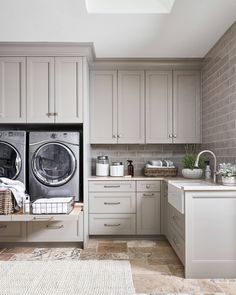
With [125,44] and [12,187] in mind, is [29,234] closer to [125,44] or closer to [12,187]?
[12,187]

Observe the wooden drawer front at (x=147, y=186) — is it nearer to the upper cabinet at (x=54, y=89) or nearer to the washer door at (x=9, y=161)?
the upper cabinet at (x=54, y=89)

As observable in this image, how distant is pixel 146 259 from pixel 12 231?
1.56 metres

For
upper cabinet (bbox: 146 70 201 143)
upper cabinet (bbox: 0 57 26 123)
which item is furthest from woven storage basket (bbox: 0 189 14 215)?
upper cabinet (bbox: 146 70 201 143)

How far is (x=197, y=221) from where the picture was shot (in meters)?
2.49

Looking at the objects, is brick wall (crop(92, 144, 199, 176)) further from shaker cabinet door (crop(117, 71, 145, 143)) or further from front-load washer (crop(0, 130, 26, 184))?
front-load washer (crop(0, 130, 26, 184))

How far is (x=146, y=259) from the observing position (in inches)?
117

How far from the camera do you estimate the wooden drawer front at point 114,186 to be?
3.55 m

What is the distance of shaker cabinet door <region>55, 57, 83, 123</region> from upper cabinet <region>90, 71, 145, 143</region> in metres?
0.53

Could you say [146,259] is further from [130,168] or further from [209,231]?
[130,168]

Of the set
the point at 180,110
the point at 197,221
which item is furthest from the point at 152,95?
the point at 197,221

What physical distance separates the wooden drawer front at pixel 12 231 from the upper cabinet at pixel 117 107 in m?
1.40

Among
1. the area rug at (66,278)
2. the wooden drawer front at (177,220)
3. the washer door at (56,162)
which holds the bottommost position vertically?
the area rug at (66,278)

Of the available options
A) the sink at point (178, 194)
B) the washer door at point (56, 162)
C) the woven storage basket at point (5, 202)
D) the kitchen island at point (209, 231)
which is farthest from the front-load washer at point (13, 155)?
the kitchen island at point (209, 231)

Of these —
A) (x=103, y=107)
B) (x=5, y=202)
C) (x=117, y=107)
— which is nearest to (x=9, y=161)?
(x=5, y=202)
